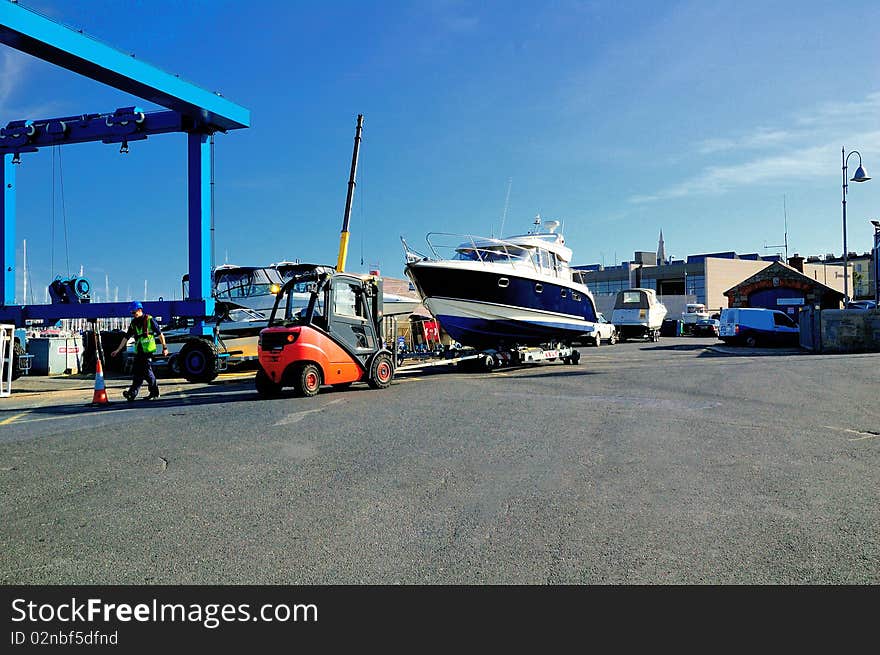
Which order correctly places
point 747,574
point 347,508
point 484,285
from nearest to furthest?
point 747,574 → point 347,508 → point 484,285

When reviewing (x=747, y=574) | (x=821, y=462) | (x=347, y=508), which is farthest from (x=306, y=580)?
(x=821, y=462)

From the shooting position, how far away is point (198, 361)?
669 inches

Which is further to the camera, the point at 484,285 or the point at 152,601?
the point at 484,285

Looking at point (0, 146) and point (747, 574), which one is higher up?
point (0, 146)

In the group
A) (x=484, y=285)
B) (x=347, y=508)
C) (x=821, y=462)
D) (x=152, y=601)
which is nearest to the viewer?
(x=152, y=601)

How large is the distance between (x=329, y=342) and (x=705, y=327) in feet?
124

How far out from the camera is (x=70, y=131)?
19906 mm

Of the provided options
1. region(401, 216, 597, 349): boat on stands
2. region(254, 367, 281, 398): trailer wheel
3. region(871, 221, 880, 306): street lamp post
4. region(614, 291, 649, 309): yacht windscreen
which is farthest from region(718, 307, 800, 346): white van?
region(254, 367, 281, 398): trailer wheel

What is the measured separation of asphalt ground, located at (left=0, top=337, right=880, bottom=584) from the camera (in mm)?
4027

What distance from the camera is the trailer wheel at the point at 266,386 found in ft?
40.7

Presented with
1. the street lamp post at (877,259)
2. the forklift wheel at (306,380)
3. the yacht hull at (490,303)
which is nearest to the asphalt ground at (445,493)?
the forklift wheel at (306,380)

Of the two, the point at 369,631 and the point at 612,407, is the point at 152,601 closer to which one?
the point at 369,631

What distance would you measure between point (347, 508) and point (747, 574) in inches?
110

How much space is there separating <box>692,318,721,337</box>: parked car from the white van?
14.9m
